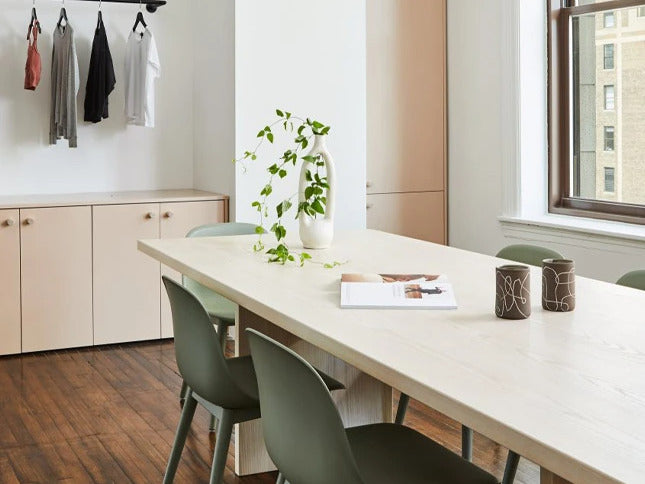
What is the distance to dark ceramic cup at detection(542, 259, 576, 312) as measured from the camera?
232 cm

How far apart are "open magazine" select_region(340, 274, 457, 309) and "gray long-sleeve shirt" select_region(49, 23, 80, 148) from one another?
286cm

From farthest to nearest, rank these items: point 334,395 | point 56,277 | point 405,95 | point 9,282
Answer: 1. point 405,95
2. point 56,277
3. point 9,282
4. point 334,395

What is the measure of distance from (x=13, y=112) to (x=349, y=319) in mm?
3556

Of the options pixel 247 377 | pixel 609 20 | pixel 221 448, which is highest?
pixel 609 20

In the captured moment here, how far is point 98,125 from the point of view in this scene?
5426 millimetres

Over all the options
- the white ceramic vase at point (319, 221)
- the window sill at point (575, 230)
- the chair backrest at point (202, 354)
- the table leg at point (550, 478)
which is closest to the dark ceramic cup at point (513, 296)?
the table leg at point (550, 478)

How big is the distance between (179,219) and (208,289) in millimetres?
1305

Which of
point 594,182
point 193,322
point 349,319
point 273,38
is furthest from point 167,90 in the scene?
point 349,319

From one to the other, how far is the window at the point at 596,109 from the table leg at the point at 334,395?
2.27 metres

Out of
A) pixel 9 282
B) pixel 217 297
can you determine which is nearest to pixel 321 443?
pixel 217 297

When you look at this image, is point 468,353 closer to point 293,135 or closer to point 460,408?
point 460,408

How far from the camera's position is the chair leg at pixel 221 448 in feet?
8.59

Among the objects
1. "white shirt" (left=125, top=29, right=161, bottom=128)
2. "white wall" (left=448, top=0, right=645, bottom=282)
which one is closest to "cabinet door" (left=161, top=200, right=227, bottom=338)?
"white shirt" (left=125, top=29, right=161, bottom=128)

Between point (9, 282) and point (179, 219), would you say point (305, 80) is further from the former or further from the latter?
point (9, 282)
